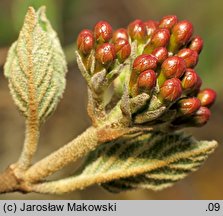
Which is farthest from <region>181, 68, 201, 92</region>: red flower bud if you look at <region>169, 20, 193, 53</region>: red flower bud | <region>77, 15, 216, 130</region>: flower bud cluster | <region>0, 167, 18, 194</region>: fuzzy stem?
<region>0, 167, 18, 194</region>: fuzzy stem

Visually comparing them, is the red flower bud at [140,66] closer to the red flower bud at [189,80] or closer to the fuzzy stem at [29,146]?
the red flower bud at [189,80]

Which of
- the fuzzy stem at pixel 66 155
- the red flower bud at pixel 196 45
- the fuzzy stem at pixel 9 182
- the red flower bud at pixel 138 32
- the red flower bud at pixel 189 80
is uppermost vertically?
the red flower bud at pixel 138 32

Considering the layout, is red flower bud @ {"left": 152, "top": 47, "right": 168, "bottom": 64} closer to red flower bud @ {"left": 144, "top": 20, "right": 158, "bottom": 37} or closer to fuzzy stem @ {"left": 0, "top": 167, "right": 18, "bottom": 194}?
red flower bud @ {"left": 144, "top": 20, "right": 158, "bottom": 37}

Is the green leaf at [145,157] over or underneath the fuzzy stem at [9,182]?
over

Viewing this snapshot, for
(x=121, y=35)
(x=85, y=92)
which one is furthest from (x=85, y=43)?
(x=85, y=92)

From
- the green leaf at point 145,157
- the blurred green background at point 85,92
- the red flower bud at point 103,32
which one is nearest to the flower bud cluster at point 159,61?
the red flower bud at point 103,32

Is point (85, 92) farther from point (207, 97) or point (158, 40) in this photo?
point (158, 40)
